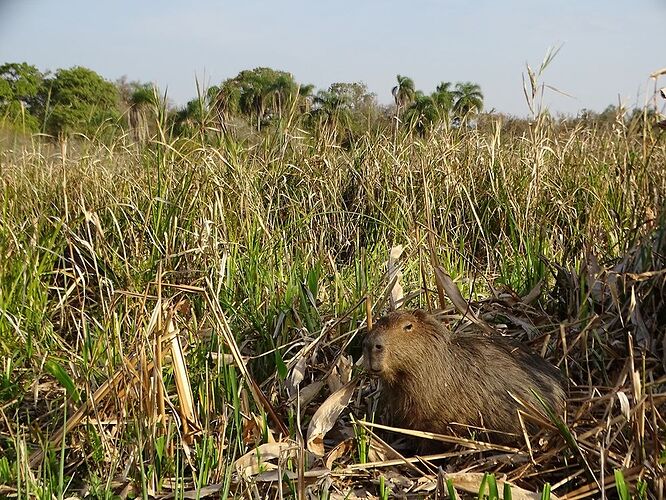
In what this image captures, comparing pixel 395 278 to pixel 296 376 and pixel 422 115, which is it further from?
pixel 422 115

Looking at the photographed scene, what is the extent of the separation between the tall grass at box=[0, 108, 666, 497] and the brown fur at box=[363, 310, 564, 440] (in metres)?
0.41

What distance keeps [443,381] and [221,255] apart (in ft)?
4.77

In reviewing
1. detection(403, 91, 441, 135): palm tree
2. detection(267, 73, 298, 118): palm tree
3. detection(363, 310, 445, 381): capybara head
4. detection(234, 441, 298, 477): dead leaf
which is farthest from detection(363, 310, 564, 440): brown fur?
detection(403, 91, 441, 135): palm tree

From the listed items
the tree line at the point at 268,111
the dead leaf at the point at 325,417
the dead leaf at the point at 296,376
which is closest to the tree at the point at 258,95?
the tree line at the point at 268,111

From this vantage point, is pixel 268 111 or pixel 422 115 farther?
pixel 422 115

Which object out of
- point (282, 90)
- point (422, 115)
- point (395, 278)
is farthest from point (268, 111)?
point (395, 278)

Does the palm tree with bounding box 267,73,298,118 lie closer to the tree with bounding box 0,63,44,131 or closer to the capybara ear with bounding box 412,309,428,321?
the tree with bounding box 0,63,44,131

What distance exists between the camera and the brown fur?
205cm

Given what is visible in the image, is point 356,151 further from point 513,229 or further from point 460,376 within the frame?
point 460,376

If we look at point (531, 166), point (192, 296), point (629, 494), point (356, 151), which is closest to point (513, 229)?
point (531, 166)

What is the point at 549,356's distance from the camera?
7.89 feet

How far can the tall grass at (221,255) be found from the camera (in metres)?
2.09

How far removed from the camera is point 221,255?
125 inches

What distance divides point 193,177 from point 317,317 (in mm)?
1324
